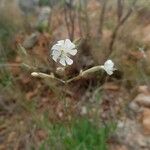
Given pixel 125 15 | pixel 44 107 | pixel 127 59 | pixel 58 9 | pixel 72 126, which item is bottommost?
pixel 72 126

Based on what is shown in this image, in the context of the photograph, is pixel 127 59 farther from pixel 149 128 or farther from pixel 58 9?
pixel 58 9

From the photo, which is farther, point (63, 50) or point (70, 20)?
point (70, 20)

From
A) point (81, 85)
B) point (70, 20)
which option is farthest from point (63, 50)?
point (70, 20)

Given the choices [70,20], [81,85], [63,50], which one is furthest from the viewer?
[70,20]

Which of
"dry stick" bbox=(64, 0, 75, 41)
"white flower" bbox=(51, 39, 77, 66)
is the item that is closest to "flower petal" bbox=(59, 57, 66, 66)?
"white flower" bbox=(51, 39, 77, 66)

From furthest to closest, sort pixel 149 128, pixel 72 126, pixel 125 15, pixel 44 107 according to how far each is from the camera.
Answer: pixel 125 15
pixel 44 107
pixel 149 128
pixel 72 126

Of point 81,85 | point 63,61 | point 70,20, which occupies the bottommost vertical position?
point 63,61

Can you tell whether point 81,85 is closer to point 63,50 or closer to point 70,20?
point 70,20

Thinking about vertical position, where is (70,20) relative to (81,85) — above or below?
above

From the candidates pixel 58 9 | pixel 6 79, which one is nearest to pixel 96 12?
pixel 58 9
